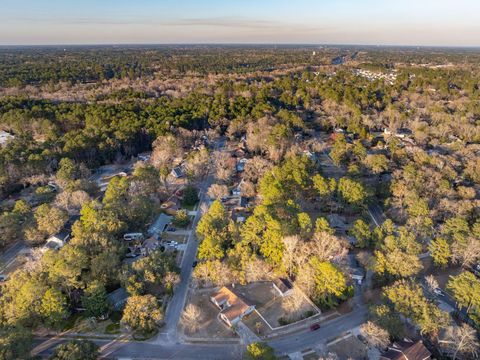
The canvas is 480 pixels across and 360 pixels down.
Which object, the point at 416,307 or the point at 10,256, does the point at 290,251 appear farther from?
the point at 10,256

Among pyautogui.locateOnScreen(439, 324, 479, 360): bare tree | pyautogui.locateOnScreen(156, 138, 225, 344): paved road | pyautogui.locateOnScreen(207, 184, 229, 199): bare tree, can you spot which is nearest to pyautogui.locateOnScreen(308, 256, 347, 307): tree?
pyautogui.locateOnScreen(439, 324, 479, 360): bare tree

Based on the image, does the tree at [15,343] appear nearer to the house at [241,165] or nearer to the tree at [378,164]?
the house at [241,165]

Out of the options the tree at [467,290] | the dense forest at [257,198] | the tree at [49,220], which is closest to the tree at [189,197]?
the dense forest at [257,198]

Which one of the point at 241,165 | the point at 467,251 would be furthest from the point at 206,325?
the point at 241,165

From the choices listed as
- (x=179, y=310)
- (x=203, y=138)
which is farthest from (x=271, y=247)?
(x=203, y=138)

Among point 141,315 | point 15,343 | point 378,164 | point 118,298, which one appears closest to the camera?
point 15,343

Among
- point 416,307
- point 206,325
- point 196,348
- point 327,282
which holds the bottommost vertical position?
point 196,348

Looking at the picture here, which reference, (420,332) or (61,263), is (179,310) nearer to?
(61,263)
